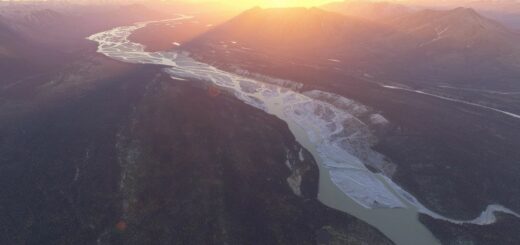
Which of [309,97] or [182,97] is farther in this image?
[309,97]

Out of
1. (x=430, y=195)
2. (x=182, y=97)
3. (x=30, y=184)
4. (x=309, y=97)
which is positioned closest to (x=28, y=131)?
(x=30, y=184)

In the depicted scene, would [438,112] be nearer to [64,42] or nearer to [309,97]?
[309,97]

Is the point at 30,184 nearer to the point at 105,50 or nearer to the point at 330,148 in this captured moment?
the point at 330,148

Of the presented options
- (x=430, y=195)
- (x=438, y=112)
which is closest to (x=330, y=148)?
(x=430, y=195)

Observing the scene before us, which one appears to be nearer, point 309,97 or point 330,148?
point 330,148

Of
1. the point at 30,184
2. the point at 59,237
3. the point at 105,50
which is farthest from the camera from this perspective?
the point at 105,50

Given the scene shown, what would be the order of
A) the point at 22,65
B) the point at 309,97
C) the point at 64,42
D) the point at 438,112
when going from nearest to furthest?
the point at 438,112, the point at 309,97, the point at 22,65, the point at 64,42

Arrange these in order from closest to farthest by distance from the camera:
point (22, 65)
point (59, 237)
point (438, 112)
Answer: point (59, 237)
point (438, 112)
point (22, 65)

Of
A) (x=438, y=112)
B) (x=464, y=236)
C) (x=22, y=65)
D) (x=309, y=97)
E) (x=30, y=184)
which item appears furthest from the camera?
(x=22, y=65)

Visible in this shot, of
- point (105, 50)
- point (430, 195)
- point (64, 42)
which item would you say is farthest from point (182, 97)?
point (64, 42)
